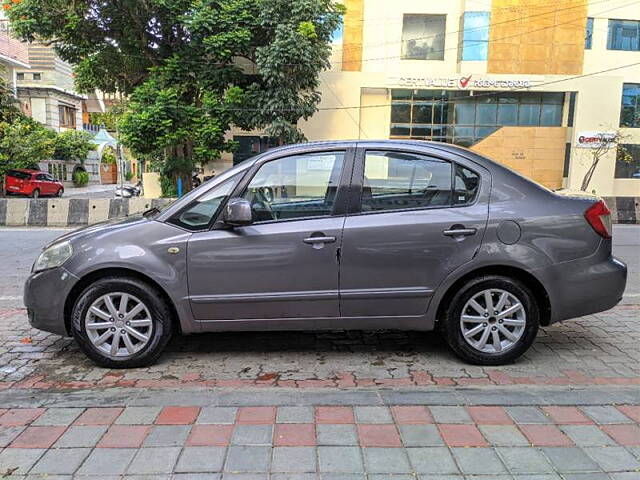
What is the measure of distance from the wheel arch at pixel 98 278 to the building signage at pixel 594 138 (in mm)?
28926

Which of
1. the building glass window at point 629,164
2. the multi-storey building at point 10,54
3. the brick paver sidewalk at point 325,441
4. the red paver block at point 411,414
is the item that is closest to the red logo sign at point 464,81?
the building glass window at point 629,164

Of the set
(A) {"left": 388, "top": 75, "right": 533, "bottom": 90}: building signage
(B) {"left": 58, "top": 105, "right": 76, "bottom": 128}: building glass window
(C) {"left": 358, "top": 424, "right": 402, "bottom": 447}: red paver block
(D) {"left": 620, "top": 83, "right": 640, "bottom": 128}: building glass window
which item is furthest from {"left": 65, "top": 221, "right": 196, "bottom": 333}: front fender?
(B) {"left": 58, "top": 105, "right": 76, "bottom": 128}: building glass window

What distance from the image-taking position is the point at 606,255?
4.10 metres

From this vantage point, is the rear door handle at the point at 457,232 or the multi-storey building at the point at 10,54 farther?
the multi-storey building at the point at 10,54

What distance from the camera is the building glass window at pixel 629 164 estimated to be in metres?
29.9

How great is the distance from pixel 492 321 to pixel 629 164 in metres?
31.3

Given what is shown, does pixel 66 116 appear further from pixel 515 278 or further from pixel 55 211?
pixel 515 278

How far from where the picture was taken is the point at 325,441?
2895mm

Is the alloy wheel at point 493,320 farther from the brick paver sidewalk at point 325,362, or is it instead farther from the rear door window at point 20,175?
the rear door window at point 20,175

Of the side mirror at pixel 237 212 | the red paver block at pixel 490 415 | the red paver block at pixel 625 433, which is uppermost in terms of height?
the side mirror at pixel 237 212

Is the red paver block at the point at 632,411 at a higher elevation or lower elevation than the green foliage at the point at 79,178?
lower

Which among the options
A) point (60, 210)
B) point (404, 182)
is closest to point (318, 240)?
point (404, 182)

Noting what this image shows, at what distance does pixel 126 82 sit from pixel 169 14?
15.7 feet

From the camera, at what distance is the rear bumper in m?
4.01
